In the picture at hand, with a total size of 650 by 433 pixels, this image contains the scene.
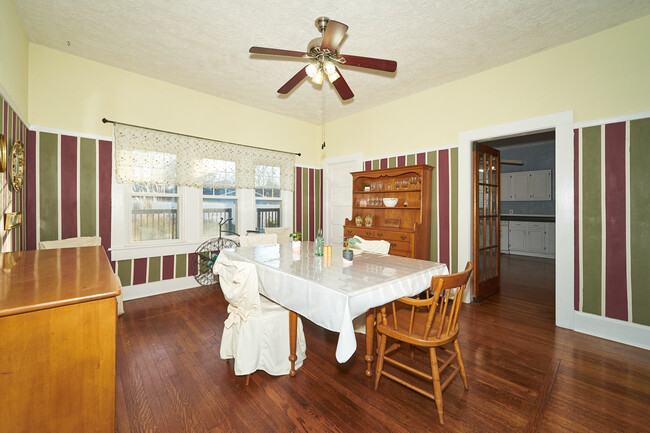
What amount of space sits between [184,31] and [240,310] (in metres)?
2.79

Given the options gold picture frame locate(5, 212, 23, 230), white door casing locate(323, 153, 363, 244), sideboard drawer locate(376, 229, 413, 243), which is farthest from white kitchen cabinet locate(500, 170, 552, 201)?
gold picture frame locate(5, 212, 23, 230)

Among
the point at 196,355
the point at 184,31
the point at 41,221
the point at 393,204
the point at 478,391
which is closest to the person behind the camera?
the point at 478,391

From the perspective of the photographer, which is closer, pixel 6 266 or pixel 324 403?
pixel 6 266

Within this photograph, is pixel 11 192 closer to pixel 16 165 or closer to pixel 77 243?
pixel 16 165

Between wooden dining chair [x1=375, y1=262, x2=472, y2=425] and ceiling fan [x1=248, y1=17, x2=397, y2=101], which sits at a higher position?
ceiling fan [x1=248, y1=17, x2=397, y2=101]

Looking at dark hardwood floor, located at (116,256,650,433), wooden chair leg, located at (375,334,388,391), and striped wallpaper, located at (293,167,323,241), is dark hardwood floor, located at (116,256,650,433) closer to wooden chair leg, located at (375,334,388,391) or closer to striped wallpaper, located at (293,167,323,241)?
wooden chair leg, located at (375,334,388,391)

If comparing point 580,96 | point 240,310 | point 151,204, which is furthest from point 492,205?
point 151,204

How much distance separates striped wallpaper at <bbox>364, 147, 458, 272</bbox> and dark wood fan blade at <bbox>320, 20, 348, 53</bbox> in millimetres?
2517

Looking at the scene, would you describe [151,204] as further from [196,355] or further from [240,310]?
[240,310]

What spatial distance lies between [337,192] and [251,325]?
12.6 ft

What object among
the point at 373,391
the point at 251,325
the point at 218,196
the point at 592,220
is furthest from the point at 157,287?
the point at 592,220

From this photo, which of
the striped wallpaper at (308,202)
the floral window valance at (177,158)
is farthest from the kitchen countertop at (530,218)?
the floral window valance at (177,158)

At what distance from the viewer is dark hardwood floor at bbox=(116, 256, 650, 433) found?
169cm

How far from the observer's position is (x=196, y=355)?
2.45m
